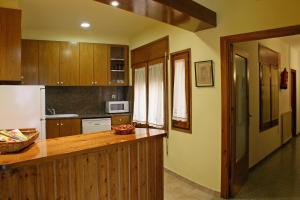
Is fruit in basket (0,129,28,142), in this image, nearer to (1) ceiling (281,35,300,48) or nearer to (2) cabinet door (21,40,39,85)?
(2) cabinet door (21,40,39,85)

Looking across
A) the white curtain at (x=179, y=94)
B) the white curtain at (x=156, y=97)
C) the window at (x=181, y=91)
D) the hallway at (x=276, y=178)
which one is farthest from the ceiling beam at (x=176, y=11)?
the hallway at (x=276, y=178)

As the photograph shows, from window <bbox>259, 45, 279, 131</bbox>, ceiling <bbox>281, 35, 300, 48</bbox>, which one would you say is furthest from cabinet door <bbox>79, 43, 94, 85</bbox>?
ceiling <bbox>281, 35, 300, 48</bbox>

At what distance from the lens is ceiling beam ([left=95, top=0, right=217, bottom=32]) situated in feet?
8.21

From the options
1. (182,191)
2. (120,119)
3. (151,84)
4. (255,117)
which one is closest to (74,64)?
(120,119)

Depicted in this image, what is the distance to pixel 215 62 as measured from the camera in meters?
3.48

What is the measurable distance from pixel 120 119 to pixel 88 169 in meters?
3.51

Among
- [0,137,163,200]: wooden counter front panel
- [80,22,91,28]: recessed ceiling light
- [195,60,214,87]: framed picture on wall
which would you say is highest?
[80,22,91,28]: recessed ceiling light

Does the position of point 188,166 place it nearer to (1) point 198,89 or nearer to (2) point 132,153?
(1) point 198,89

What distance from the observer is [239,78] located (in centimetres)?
381

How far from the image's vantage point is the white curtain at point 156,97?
4668mm

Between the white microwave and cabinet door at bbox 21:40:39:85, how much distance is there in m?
1.58

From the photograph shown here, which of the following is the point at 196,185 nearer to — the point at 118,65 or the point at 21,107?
the point at 21,107

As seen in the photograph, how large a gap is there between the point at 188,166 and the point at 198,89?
49.3 inches

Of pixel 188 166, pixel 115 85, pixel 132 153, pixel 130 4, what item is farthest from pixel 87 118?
pixel 130 4
